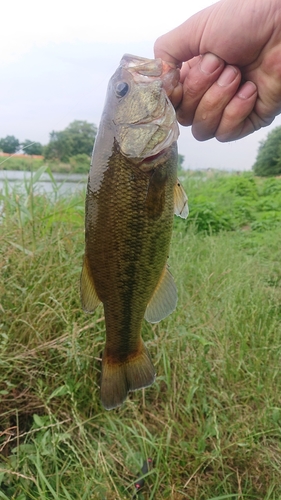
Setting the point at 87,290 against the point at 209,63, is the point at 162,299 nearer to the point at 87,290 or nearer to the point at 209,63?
the point at 87,290

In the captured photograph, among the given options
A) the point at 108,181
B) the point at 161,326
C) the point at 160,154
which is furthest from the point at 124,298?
the point at 161,326

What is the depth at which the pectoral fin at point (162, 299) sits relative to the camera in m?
1.60

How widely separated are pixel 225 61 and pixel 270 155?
27094 millimetres

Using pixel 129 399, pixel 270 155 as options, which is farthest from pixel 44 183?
pixel 270 155

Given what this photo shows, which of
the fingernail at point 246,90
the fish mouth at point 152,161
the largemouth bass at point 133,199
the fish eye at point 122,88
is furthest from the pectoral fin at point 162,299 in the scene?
the fingernail at point 246,90

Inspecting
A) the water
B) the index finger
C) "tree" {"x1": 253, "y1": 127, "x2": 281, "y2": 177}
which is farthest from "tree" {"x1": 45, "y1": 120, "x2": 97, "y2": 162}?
"tree" {"x1": 253, "y1": 127, "x2": 281, "y2": 177}

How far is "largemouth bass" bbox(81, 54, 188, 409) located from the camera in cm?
141

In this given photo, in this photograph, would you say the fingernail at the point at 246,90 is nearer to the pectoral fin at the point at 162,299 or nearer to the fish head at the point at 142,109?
the fish head at the point at 142,109

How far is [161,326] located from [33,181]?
176 cm

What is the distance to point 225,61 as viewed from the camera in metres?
1.84

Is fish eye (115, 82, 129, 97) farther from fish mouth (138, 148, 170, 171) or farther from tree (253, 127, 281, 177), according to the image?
tree (253, 127, 281, 177)

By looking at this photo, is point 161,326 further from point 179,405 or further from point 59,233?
point 59,233

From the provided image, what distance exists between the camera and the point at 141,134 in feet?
4.81

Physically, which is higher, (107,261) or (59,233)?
(107,261)
